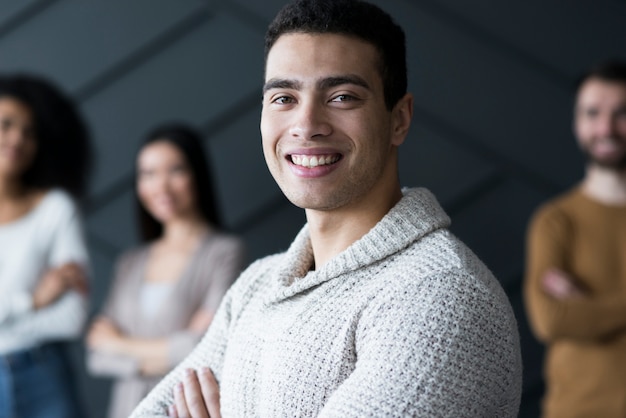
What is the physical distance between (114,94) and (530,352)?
5.90 ft

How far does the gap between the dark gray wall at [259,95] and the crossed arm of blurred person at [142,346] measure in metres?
0.77

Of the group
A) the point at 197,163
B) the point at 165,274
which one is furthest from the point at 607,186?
the point at 165,274

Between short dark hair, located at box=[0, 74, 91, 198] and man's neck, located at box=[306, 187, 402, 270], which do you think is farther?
short dark hair, located at box=[0, 74, 91, 198]

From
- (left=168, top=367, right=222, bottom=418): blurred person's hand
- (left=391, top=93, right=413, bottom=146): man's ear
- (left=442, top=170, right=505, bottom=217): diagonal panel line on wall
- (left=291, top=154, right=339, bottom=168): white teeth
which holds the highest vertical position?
(left=391, top=93, right=413, bottom=146): man's ear

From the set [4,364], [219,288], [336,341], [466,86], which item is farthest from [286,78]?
[466,86]

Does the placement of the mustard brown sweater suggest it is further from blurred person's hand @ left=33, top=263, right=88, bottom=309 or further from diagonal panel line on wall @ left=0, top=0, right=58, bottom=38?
diagonal panel line on wall @ left=0, top=0, right=58, bottom=38

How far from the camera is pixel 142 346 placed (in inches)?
113

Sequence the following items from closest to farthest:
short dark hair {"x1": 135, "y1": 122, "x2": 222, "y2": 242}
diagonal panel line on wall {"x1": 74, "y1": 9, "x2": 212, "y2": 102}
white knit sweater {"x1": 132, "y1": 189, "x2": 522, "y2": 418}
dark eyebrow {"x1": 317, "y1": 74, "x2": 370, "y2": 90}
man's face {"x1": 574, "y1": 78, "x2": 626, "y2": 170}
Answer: white knit sweater {"x1": 132, "y1": 189, "x2": 522, "y2": 418}
dark eyebrow {"x1": 317, "y1": 74, "x2": 370, "y2": 90}
man's face {"x1": 574, "y1": 78, "x2": 626, "y2": 170}
short dark hair {"x1": 135, "y1": 122, "x2": 222, "y2": 242}
diagonal panel line on wall {"x1": 74, "y1": 9, "x2": 212, "y2": 102}

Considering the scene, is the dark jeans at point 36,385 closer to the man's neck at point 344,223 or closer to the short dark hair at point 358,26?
the man's neck at point 344,223

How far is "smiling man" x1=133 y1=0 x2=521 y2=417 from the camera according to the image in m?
1.17

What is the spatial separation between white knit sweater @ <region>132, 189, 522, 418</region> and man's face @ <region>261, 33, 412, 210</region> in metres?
0.08

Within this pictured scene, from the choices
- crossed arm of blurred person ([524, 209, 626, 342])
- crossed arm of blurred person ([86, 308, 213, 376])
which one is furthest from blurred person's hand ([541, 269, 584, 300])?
crossed arm of blurred person ([86, 308, 213, 376])

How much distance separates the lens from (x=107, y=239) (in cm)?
377

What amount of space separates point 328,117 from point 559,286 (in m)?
1.62
